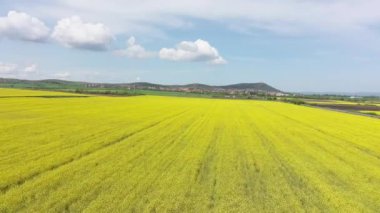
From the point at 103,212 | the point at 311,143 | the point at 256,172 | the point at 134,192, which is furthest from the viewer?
the point at 311,143

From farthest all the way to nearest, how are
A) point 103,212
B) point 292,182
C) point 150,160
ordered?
point 150,160, point 292,182, point 103,212

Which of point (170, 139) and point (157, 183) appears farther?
point (170, 139)

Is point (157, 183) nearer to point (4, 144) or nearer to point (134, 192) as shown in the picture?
point (134, 192)

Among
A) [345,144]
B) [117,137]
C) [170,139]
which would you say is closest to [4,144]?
[117,137]

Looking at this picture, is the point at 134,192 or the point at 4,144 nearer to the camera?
the point at 134,192

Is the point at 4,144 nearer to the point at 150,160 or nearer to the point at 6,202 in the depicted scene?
the point at 150,160

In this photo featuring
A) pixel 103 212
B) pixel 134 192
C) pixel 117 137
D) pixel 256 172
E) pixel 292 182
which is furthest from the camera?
pixel 117 137

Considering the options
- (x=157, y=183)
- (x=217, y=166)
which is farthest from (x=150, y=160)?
(x=157, y=183)

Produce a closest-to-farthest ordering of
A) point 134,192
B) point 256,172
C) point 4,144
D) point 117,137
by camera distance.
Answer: point 134,192 → point 256,172 → point 4,144 → point 117,137

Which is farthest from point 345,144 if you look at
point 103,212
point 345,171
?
point 103,212
